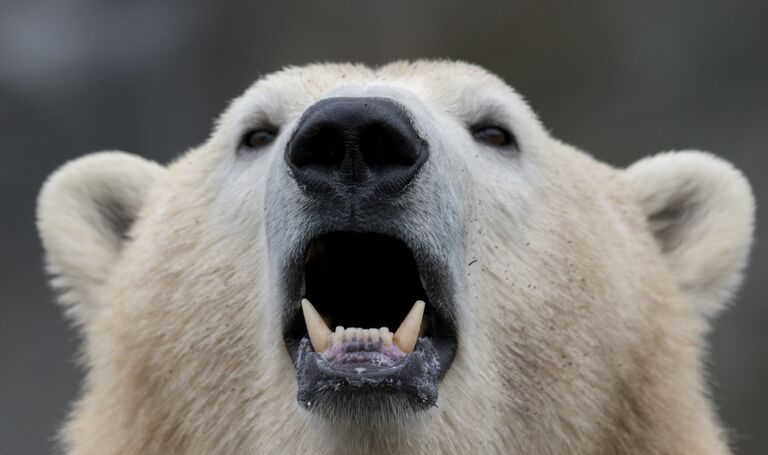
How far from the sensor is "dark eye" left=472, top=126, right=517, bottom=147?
339 cm

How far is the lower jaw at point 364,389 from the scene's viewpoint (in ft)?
8.05

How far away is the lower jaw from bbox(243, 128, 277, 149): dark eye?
1008mm

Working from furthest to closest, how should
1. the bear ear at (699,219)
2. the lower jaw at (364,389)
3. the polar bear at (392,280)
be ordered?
the bear ear at (699,219), the polar bear at (392,280), the lower jaw at (364,389)

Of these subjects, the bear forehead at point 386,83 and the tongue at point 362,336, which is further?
the bear forehead at point 386,83

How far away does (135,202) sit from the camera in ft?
12.8

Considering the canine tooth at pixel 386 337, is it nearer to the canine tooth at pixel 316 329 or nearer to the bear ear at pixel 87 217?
the canine tooth at pixel 316 329

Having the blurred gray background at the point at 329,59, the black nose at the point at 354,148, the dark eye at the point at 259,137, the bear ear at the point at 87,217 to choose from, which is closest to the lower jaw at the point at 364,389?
the black nose at the point at 354,148

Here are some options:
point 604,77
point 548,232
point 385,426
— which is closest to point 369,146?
point 385,426

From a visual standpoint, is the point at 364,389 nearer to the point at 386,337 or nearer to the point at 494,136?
the point at 386,337

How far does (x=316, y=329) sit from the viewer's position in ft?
8.37

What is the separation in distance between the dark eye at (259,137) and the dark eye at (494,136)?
61 cm

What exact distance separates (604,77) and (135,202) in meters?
7.11

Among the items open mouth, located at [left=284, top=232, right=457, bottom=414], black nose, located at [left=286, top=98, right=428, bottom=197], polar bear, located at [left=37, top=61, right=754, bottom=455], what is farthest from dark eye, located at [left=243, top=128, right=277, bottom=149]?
black nose, located at [left=286, top=98, right=428, bottom=197]

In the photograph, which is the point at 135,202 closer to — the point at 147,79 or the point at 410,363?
the point at 410,363
